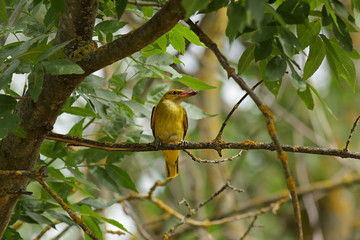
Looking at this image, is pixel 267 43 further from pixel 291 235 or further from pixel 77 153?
pixel 291 235

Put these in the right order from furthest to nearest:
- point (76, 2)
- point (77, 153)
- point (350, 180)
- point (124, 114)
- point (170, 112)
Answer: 1. point (350, 180)
2. point (170, 112)
3. point (77, 153)
4. point (124, 114)
5. point (76, 2)

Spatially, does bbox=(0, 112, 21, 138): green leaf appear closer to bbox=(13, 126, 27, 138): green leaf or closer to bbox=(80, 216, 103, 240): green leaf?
bbox=(13, 126, 27, 138): green leaf

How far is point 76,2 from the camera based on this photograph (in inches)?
73.6

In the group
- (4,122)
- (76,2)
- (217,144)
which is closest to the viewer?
(4,122)

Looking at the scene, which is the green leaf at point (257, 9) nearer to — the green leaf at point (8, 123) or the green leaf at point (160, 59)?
the green leaf at point (8, 123)

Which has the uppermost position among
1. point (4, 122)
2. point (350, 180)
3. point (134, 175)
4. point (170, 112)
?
point (350, 180)

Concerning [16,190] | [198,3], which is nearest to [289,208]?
[16,190]

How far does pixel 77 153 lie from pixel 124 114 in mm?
466

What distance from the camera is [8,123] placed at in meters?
1.67

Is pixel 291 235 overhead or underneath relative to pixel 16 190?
overhead

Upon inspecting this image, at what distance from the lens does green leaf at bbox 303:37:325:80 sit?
2.01 metres

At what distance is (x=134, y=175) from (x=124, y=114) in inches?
187

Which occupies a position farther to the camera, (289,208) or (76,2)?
(289,208)

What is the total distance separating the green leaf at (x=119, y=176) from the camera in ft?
9.22
